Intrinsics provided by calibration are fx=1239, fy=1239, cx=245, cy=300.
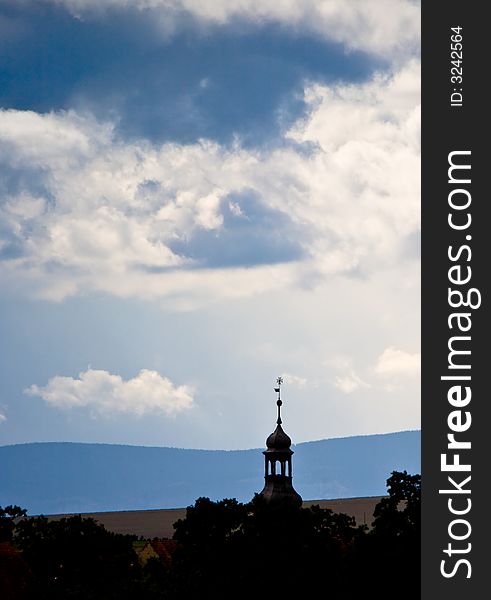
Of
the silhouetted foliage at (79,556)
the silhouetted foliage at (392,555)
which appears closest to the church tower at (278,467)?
the silhouetted foliage at (79,556)

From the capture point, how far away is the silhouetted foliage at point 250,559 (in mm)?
51812

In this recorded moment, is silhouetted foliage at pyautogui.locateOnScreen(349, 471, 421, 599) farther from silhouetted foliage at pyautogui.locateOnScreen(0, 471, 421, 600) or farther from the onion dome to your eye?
the onion dome

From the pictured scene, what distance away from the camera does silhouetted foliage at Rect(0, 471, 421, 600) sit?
51812 mm

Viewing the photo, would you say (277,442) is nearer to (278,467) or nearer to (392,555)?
A: (278,467)

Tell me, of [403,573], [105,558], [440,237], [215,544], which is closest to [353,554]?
[403,573]

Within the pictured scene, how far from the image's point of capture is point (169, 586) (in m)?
54.7

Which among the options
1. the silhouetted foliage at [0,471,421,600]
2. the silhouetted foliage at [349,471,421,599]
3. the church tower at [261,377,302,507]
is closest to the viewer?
the silhouetted foliage at [349,471,421,599]

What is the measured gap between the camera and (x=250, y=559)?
54375mm

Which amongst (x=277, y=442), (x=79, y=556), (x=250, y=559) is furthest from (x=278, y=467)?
(x=250, y=559)

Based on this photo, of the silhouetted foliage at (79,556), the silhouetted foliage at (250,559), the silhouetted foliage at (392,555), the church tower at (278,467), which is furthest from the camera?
the church tower at (278,467)

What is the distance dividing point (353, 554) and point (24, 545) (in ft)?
74.2

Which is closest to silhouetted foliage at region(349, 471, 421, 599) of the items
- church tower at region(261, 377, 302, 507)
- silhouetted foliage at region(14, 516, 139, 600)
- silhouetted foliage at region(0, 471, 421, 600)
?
silhouetted foliage at region(0, 471, 421, 600)

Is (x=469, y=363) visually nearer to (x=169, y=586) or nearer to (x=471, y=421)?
(x=471, y=421)

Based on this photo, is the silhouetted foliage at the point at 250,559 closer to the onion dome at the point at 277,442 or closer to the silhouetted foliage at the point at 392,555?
the silhouetted foliage at the point at 392,555
